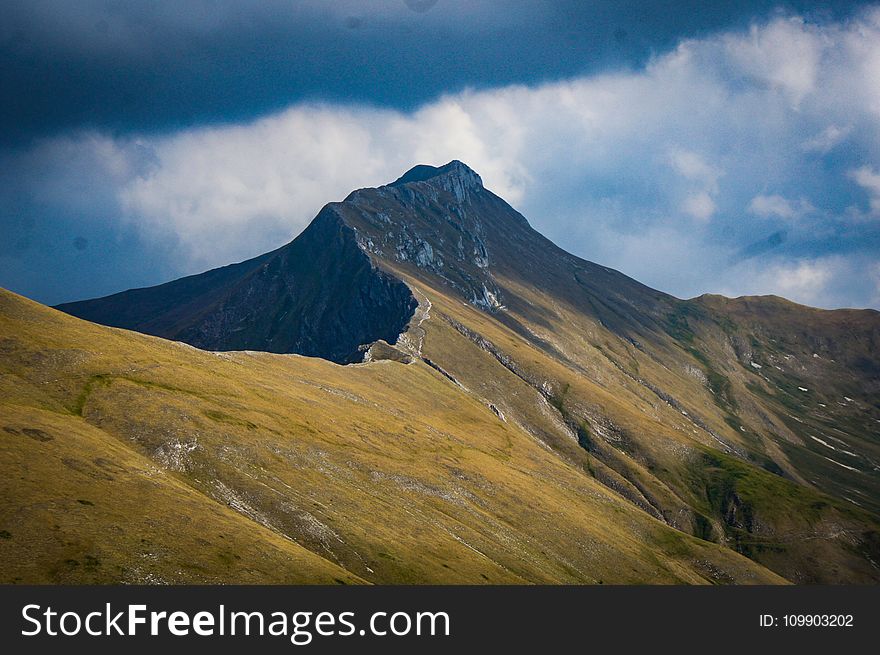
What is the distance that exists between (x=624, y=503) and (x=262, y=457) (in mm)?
118813

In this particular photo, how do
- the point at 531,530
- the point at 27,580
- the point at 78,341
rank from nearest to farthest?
the point at 27,580, the point at 78,341, the point at 531,530

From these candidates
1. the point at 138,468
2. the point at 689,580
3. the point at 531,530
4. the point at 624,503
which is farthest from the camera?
the point at 624,503

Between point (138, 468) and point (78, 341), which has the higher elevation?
point (78, 341)

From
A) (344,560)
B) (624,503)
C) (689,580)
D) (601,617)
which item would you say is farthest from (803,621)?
(624,503)

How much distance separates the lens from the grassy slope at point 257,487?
7134 cm

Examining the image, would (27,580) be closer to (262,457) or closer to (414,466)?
(262,457)

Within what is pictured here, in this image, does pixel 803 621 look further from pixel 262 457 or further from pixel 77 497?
pixel 77 497

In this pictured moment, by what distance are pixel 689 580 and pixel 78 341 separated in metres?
139

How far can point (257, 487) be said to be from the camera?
9500 centimetres

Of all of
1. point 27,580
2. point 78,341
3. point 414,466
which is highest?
point 78,341

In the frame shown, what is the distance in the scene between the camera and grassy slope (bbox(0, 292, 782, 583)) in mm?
71338

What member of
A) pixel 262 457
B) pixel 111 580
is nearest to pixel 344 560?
pixel 262 457

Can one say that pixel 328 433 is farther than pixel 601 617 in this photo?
Yes

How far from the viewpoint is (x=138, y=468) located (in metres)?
87.0
